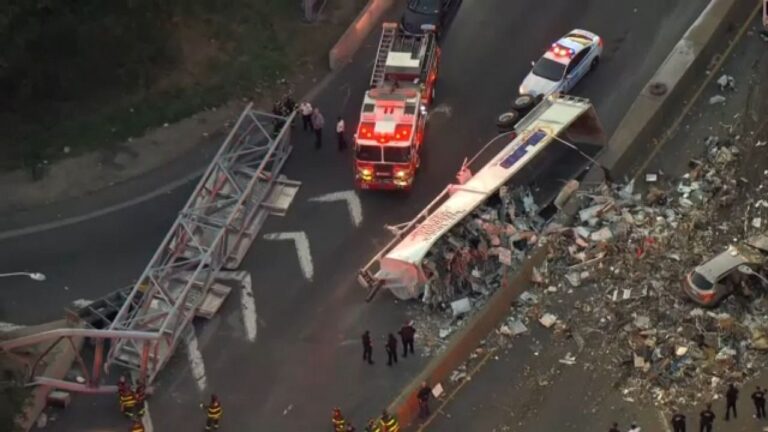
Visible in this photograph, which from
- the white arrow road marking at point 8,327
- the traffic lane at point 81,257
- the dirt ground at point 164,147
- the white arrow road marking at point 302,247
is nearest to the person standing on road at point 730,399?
the white arrow road marking at point 302,247

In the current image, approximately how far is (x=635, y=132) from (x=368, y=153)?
7.99m

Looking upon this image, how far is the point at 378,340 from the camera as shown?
3130 centimetres

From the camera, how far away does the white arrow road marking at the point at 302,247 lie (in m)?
33.4

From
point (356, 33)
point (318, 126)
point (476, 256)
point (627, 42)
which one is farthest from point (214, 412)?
point (627, 42)

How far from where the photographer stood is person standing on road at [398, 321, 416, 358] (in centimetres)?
3019

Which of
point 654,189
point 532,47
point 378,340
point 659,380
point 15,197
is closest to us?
point 659,380

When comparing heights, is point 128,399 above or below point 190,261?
below

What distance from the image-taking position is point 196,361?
103 ft

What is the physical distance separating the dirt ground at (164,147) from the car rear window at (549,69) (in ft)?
24.4

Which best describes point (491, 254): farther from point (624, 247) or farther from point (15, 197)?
point (15, 197)

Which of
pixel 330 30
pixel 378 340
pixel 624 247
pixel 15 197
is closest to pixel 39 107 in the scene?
pixel 15 197

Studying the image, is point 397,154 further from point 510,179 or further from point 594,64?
point 594,64

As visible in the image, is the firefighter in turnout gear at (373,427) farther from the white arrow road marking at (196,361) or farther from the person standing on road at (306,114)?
the person standing on road at (306,114)

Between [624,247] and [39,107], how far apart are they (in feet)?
62.7
